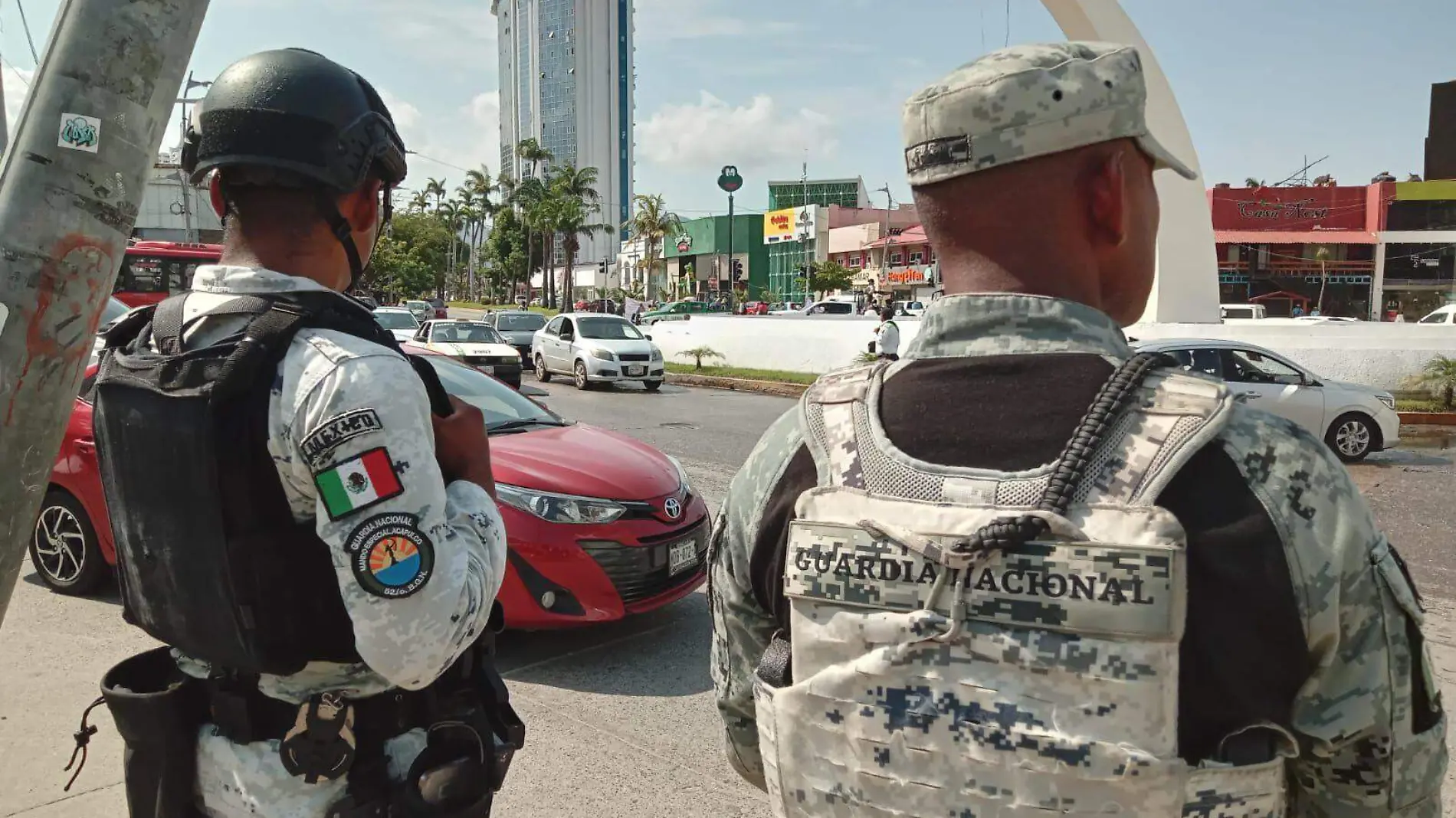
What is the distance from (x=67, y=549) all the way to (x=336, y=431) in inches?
208

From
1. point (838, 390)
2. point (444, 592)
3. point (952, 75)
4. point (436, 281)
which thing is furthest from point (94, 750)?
point (436, 281)

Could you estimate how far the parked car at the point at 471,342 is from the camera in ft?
59.2

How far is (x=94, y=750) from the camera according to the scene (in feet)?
13.0

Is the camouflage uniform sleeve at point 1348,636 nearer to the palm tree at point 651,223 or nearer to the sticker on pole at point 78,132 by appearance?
the sticker on pole at point 78,132

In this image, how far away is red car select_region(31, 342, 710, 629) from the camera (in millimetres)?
4758

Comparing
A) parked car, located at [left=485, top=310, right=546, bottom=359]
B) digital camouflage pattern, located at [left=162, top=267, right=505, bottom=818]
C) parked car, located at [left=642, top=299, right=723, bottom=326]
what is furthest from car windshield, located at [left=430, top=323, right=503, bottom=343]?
parked car, located at [left=642, top=299, right=723, bottom=326]

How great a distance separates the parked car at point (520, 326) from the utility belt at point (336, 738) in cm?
2498

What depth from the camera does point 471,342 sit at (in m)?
19.8

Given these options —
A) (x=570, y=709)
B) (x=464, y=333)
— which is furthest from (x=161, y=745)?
(x=464, y=333)

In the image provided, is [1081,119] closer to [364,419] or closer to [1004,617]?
[1004,617]

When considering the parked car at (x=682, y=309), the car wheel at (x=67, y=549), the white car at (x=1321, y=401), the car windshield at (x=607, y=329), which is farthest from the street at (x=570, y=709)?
the parked car at (x=682, y=309)

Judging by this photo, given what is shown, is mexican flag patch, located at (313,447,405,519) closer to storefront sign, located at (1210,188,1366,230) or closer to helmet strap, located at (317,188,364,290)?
helmet strap, located at (317,188,364,290)

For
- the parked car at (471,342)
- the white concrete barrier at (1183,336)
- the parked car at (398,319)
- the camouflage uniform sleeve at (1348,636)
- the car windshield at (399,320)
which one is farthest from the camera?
the car windshield at (399,320)

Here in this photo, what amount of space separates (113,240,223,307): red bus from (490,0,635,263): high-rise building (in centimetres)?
10520
